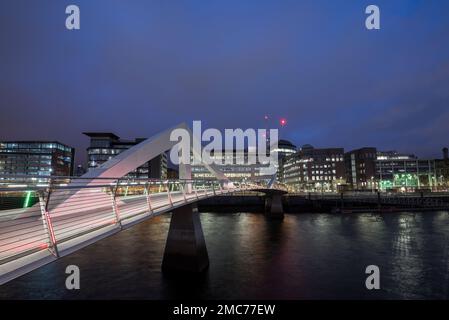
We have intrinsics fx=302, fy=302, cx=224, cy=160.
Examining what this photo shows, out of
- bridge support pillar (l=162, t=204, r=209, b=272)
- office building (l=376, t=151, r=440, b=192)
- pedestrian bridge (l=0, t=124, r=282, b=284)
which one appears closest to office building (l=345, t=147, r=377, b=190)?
office building (l=376, t=151, r=440, b=192)

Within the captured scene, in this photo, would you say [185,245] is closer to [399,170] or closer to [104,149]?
[104,149]

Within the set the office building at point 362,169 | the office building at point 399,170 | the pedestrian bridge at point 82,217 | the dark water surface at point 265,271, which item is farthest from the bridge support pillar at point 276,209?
the office building at point 399,170

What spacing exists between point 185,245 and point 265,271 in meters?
5.25

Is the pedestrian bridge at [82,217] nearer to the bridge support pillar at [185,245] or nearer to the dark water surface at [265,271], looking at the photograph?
the bridge support pillar at [185,245]

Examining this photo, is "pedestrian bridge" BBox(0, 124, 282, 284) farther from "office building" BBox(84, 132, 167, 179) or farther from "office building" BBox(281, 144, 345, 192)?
"office building" BBox(281, 144, 345, 192)

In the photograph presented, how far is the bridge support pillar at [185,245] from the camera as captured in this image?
17.9 metres

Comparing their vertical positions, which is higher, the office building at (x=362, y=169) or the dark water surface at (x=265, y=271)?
the office building at (x=362, y=169)

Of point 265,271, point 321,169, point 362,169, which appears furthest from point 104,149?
point 362,169

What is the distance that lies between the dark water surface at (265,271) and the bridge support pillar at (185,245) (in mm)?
797

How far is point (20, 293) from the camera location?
14922mm

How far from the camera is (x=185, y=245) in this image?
18141mm

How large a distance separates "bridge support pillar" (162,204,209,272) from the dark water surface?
2.61ft

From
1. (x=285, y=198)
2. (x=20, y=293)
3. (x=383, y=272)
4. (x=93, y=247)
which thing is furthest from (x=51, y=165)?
(x=383, y=272)
